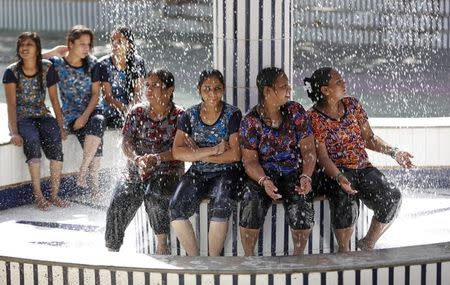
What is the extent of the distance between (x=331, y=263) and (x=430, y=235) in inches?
98.2

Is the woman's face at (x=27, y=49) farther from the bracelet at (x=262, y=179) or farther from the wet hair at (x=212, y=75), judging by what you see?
the bracelet at (x=262, y=179)

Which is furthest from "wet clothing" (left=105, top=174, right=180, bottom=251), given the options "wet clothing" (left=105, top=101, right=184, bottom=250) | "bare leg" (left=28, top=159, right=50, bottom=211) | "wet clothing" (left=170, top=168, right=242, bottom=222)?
"bare leg" (left=28, top=159, right=50, bottom=211)

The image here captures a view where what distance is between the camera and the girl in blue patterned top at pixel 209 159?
6738 mm

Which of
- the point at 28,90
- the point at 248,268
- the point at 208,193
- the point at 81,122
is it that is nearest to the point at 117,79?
the point at 81,122

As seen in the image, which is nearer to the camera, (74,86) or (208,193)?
(208,193)

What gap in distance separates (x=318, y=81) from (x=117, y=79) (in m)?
2.53

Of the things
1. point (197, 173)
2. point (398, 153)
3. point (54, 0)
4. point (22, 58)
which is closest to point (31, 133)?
point (22, 58)

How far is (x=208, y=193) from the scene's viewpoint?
6.89 m

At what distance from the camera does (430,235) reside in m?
7.93

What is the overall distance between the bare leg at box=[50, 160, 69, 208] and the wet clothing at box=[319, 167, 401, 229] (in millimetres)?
2681

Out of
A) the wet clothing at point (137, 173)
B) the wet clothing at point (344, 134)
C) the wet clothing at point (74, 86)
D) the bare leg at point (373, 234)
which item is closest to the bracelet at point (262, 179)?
the wet clothing at point (344, 134)

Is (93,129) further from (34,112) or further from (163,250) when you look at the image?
(163,250)

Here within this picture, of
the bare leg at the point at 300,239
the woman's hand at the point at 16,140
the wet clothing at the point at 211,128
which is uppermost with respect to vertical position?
the wet clothing at the point at 211,128

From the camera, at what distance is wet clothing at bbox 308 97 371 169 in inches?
279
